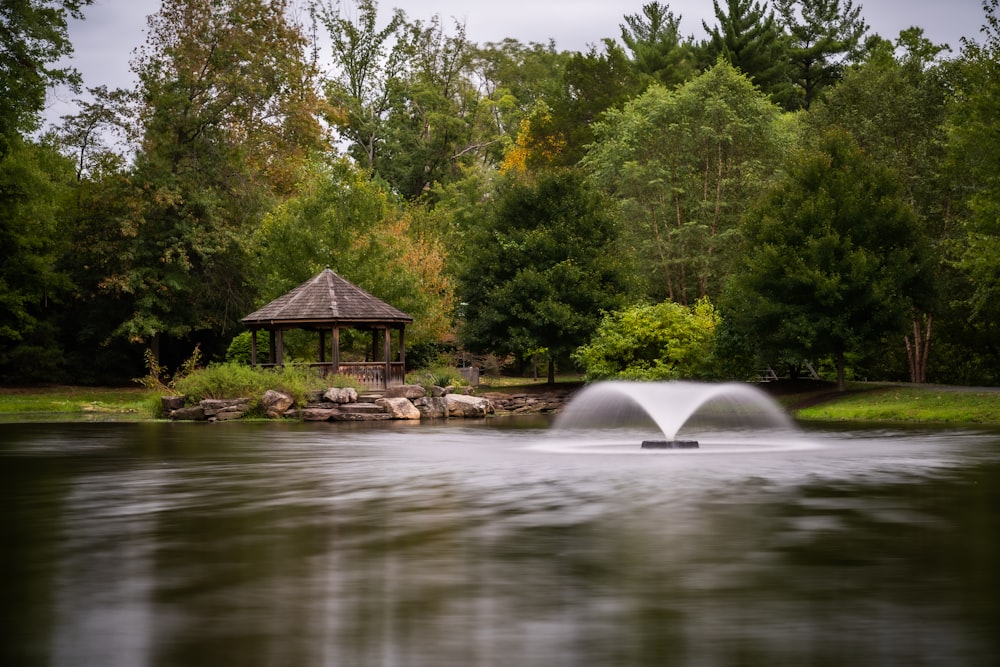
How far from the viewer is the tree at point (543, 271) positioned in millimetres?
49312

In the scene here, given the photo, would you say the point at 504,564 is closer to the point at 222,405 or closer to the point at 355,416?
the point at 355,416

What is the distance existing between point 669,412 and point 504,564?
22.8m

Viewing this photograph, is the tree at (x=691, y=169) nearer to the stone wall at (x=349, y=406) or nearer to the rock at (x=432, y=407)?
the stone wall at (x=349, y=406)

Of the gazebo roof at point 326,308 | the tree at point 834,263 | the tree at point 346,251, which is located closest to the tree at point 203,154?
the tree at point 346,251

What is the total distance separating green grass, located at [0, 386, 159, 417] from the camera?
4441 centimetres

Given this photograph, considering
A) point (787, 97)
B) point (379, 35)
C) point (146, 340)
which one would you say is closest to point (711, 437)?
point (146, 340)

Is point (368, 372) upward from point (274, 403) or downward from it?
upward

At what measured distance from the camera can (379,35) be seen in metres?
78.8

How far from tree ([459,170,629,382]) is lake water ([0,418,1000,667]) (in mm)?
29318

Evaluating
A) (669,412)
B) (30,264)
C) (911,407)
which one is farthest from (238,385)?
(911,407)

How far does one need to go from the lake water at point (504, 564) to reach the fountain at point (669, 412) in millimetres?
9572

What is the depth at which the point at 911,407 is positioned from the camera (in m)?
35.9

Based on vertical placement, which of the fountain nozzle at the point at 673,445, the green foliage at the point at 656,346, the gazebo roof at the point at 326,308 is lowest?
the fountain nozzle at the point at 673,445

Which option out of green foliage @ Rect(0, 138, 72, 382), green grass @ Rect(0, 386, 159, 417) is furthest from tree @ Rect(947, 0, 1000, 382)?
green foliage @ Rect(0, 138, 72, 382)
